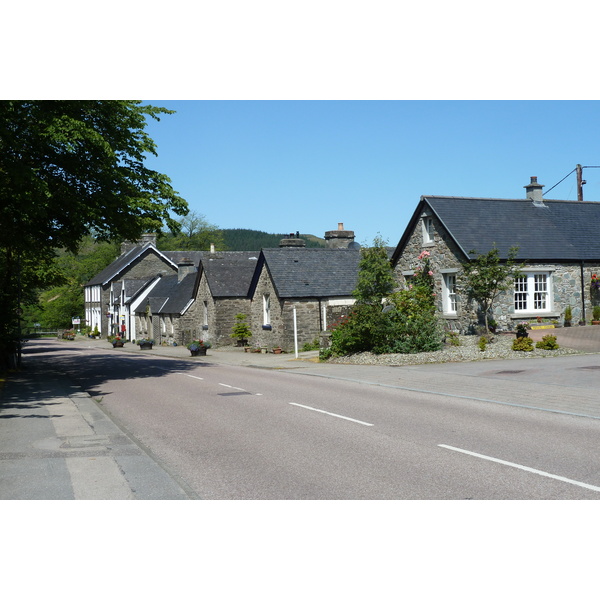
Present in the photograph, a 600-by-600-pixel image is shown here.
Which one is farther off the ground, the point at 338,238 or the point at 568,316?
the point at 338,238

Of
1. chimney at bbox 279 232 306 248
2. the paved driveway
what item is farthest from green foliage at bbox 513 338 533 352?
chimney at bbox 279 232 306 248

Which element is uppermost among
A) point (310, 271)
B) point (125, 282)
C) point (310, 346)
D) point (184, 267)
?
point (184, 267)

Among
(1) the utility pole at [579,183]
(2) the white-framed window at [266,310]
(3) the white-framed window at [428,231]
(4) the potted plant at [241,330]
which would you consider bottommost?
(4) the potted plant at [241,330]

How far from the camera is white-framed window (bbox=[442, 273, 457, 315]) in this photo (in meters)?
29.1

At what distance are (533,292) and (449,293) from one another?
3.46 m

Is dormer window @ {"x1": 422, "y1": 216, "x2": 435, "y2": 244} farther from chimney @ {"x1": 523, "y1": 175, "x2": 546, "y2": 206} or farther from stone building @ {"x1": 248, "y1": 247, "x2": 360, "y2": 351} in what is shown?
stone building @ {"x1": 248, "y1": 247, "x2": 360, "y2": 351}

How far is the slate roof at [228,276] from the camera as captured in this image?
149 feet

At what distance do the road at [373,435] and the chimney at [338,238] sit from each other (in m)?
28.7

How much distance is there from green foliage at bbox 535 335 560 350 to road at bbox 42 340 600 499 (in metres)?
4.32

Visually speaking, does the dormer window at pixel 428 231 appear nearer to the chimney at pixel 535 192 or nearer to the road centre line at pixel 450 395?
the chimney at pixel 535 192

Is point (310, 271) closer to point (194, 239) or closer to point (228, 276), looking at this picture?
point (228, 276)

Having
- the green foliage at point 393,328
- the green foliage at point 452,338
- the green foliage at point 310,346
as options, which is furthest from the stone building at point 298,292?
the green foliage at point 452,338

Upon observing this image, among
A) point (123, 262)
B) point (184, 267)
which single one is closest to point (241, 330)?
point (184, 267)

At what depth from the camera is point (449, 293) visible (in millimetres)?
29328
